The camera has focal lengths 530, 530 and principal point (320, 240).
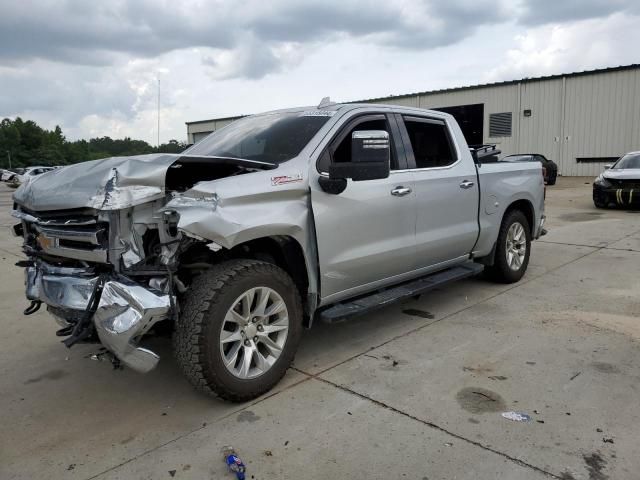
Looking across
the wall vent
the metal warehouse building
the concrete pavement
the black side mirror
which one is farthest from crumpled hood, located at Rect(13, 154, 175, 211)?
the wall vent

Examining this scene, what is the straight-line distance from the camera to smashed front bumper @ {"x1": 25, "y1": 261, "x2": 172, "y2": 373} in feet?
9.56

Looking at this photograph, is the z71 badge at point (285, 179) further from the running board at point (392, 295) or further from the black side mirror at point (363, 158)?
the running board at point (392, 295)

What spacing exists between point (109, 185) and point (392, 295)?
7.75ft

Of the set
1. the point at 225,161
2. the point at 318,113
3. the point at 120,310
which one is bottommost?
the point at 120,310

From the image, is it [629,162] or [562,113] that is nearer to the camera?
[629,162]

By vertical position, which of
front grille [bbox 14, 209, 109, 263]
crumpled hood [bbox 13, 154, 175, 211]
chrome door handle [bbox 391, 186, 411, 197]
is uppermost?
crumpled hood [bbox 13, 154, 175, 211]

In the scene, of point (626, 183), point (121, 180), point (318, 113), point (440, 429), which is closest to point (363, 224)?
point (318, 113)

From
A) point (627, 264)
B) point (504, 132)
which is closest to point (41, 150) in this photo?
point (504, 132)

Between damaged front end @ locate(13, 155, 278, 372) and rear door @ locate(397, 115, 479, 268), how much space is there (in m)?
1.91

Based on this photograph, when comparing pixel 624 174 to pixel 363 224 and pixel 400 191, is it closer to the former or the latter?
pixel 400 191

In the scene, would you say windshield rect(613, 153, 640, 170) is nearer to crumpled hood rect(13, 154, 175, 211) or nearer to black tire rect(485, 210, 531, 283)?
black tire rect(485, 210, 531, 283)

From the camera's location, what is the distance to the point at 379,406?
3.33 meters

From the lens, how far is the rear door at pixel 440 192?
460cm

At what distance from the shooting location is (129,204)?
2.98 m
